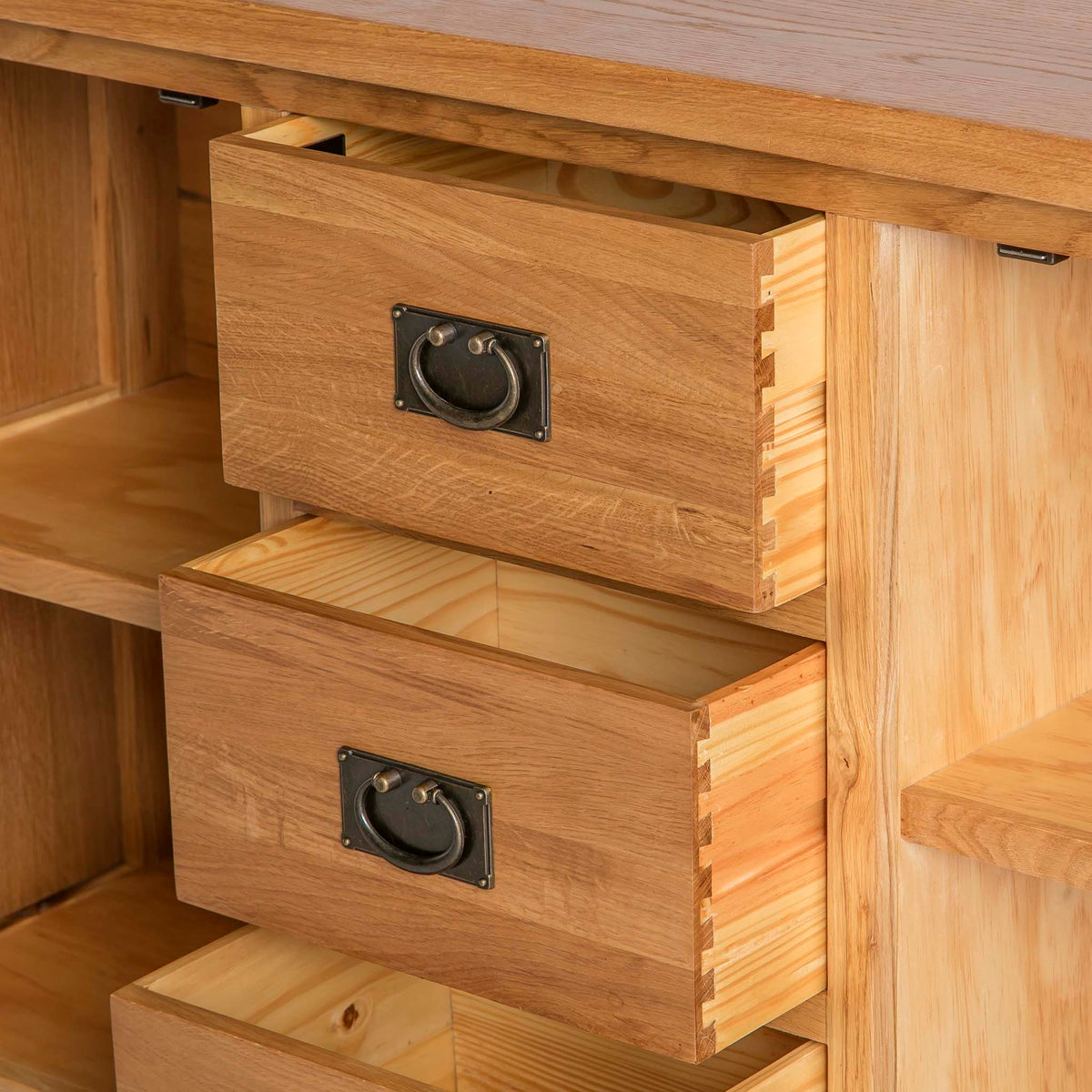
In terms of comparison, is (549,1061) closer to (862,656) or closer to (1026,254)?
(862,656)

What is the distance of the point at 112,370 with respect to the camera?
151 cm

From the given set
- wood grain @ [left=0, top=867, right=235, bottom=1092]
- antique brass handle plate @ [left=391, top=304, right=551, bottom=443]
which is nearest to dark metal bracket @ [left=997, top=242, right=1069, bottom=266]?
antique brass handle plate @ [left=391, top=304, right=551, bottom=443]

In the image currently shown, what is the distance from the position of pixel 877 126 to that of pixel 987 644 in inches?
10.3

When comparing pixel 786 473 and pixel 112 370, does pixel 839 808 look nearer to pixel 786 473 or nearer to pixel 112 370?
pixel 786 473

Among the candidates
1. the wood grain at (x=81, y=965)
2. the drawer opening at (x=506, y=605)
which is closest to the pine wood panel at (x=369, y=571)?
the drawer opening at (x=506, y=605)

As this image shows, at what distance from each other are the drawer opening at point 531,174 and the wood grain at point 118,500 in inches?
10.7

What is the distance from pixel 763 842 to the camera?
90 cm

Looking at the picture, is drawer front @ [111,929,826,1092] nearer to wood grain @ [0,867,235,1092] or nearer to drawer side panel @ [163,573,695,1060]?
drawer side panel @ [163,573,695,1060]

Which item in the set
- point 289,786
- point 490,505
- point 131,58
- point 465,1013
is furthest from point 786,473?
point 465,1013

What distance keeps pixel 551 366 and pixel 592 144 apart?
0.10 metres

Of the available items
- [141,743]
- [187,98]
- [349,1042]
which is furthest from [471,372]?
[141,743]

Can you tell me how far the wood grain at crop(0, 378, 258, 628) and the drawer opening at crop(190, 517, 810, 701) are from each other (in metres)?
0.12

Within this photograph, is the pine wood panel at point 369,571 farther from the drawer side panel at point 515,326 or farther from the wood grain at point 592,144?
the wood grain at point 592,144

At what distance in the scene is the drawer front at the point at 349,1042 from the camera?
1007 mm
